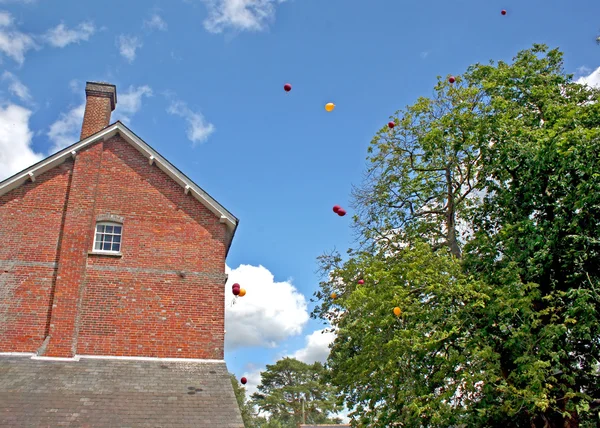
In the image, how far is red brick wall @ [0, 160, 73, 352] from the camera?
14.0 metres

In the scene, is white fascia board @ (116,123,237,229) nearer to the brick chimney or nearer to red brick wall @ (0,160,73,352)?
the brick chimney

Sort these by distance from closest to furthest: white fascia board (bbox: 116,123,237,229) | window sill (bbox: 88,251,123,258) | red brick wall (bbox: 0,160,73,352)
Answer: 1. red brick wall (bbox: 0,160,73,352)
2. window sill (bbox: 88,251,123,258)
3. white fascia board (bbox: 116,123,237,229)

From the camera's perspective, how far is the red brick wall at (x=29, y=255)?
13953mm

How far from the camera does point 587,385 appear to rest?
578 inches

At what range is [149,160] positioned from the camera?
1673cm

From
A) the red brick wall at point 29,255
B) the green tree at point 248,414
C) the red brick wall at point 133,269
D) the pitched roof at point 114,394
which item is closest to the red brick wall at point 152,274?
the red brick wall at point 133,269

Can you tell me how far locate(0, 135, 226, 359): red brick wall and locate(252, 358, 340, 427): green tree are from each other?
148 ft

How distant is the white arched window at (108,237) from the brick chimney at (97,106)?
4.15 m

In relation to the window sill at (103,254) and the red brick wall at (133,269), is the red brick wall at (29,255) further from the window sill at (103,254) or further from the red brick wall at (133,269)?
the window sill at (103,254)

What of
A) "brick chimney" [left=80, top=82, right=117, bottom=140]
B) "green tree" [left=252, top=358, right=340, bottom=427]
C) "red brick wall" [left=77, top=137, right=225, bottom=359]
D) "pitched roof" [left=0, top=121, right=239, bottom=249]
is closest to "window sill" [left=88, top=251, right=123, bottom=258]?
"red brick wall" [left=77, top=137, right=225, bottom=359]

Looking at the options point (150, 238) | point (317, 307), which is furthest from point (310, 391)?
point (150, 238)

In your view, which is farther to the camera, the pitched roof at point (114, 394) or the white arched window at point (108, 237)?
the white arched window at point (108, 237)

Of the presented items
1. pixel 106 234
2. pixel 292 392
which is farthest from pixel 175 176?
pixel 292 392

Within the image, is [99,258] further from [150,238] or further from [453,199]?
[453,199]
